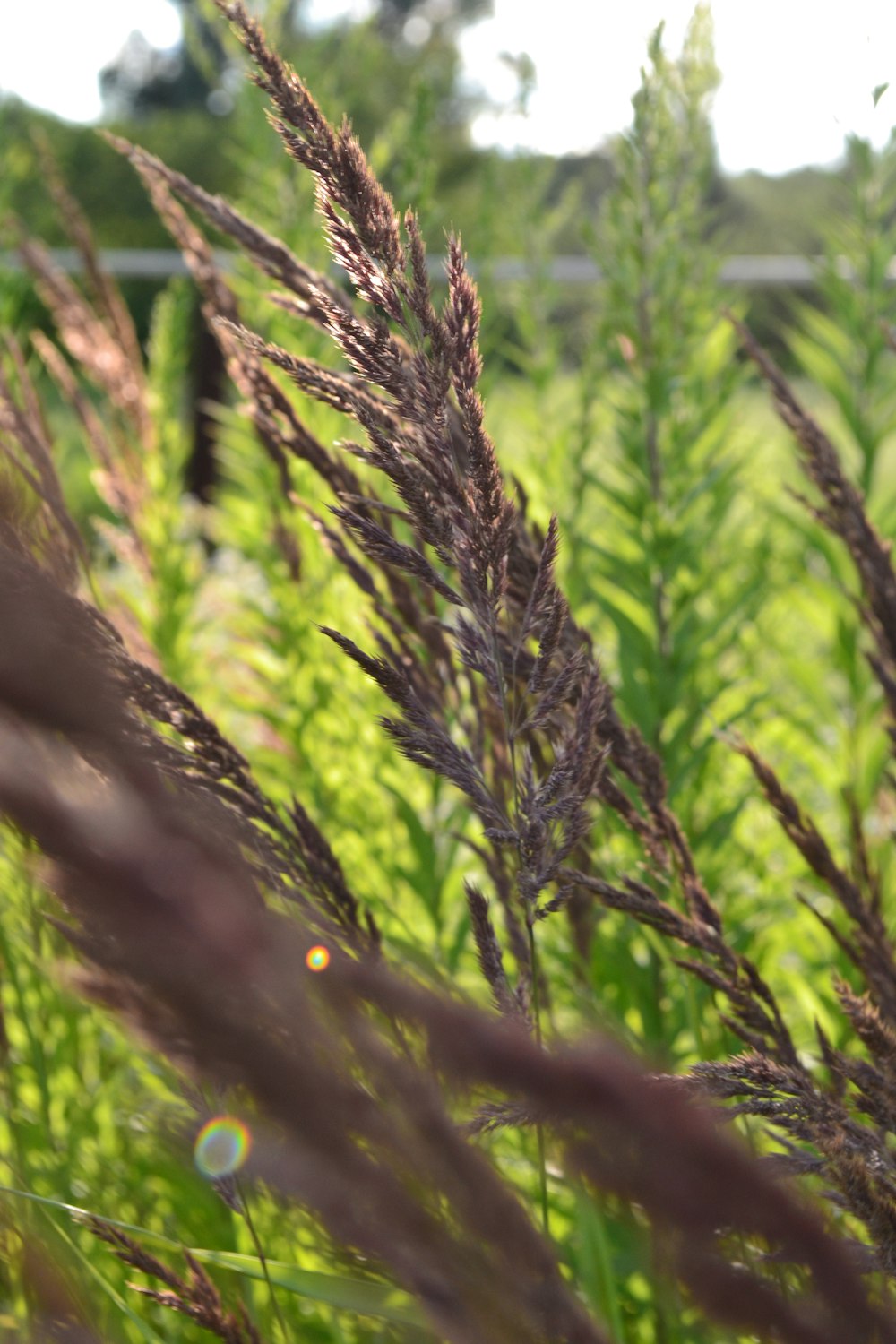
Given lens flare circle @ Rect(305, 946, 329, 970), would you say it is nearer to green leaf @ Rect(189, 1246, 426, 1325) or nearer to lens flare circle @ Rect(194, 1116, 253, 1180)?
lens flare circle @ Rect(194, 1116, 253, 1180)

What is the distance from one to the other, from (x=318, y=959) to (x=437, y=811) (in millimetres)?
842

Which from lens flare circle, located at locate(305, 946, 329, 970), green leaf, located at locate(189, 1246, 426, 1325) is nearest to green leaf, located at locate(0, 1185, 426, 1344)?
green leaf, located at locate(189, 1246, 426, 1325)

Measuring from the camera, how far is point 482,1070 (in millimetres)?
187

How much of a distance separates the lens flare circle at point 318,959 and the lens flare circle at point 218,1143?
0.11 m

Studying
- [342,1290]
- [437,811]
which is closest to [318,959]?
[342,1290]

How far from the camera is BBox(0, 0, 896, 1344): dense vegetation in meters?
0.20

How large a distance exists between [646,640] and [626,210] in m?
0.43

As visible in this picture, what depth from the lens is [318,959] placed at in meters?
0.26

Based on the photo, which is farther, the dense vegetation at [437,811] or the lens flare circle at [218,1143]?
the lens flare circle at [218,1143]

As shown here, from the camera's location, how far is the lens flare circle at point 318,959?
0.71 feet

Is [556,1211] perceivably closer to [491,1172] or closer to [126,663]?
[126,663]

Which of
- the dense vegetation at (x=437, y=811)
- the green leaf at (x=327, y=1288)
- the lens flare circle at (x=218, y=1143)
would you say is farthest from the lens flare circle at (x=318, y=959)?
the green leaf at (x=327, y=1288)

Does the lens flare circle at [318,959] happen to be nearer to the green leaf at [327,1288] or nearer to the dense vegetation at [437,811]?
the dense vegetation at [437,811]

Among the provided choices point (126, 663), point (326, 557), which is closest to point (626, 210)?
point (326, 557)
